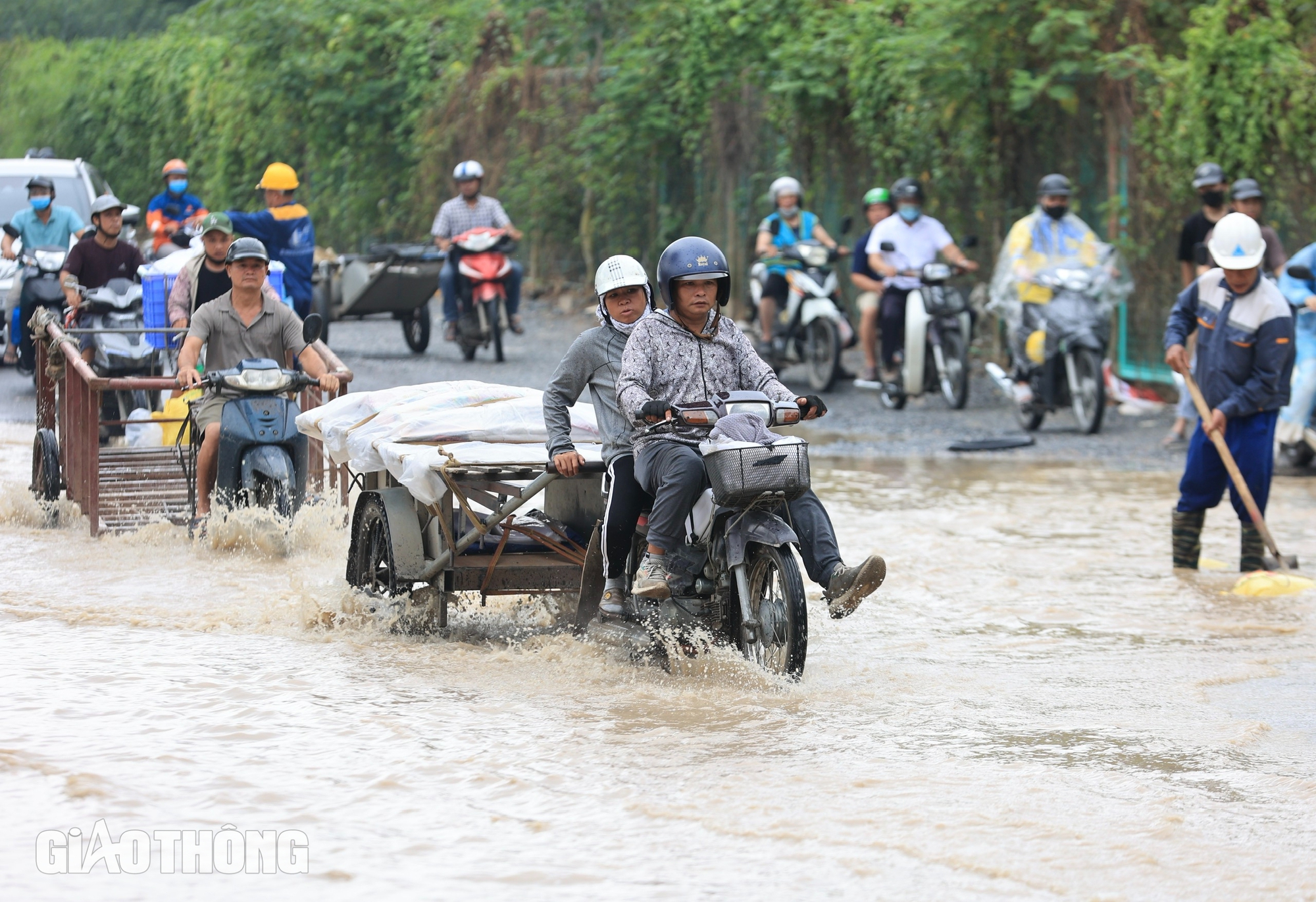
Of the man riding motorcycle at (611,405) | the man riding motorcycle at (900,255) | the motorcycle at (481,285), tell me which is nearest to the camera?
the man riding motorcycle at (611,405)

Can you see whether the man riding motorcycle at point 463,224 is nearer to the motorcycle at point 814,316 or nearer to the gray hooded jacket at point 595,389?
the motorcycle at point 814,316

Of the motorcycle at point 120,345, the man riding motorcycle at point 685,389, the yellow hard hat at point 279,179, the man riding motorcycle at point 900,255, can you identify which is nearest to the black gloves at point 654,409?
the man riding motorcycle at point 685,389

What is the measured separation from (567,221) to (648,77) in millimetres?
3584

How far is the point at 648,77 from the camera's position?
19734 millimetres

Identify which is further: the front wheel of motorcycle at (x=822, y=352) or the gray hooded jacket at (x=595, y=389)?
the front wheel of motorcycle at (x=822, y=352)

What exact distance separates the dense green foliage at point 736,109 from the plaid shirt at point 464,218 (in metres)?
3.05

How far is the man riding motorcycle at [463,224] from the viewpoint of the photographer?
17359 millimetres

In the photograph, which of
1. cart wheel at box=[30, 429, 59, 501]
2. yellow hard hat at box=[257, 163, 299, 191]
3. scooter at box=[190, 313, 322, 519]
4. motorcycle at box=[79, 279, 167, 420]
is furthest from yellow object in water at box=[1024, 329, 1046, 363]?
cart wheel at box=[30, 429, 59, 501]

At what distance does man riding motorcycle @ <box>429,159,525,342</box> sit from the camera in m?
17.4

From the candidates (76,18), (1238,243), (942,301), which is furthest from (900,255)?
(76,18)

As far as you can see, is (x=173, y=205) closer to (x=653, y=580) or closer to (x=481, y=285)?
(x=481, y=285)

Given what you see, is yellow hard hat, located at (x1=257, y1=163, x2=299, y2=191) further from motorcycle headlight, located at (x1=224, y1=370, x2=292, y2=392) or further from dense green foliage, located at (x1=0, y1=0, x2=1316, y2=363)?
dense green foliage, located at (x1=0, y1=0, x2=1316, y2=363)

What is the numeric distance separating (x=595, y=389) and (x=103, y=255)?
730 cm

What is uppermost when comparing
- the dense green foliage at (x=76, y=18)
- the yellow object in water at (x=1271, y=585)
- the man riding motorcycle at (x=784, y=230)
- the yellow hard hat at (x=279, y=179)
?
the dense green foliage at (x=76, y=18)
